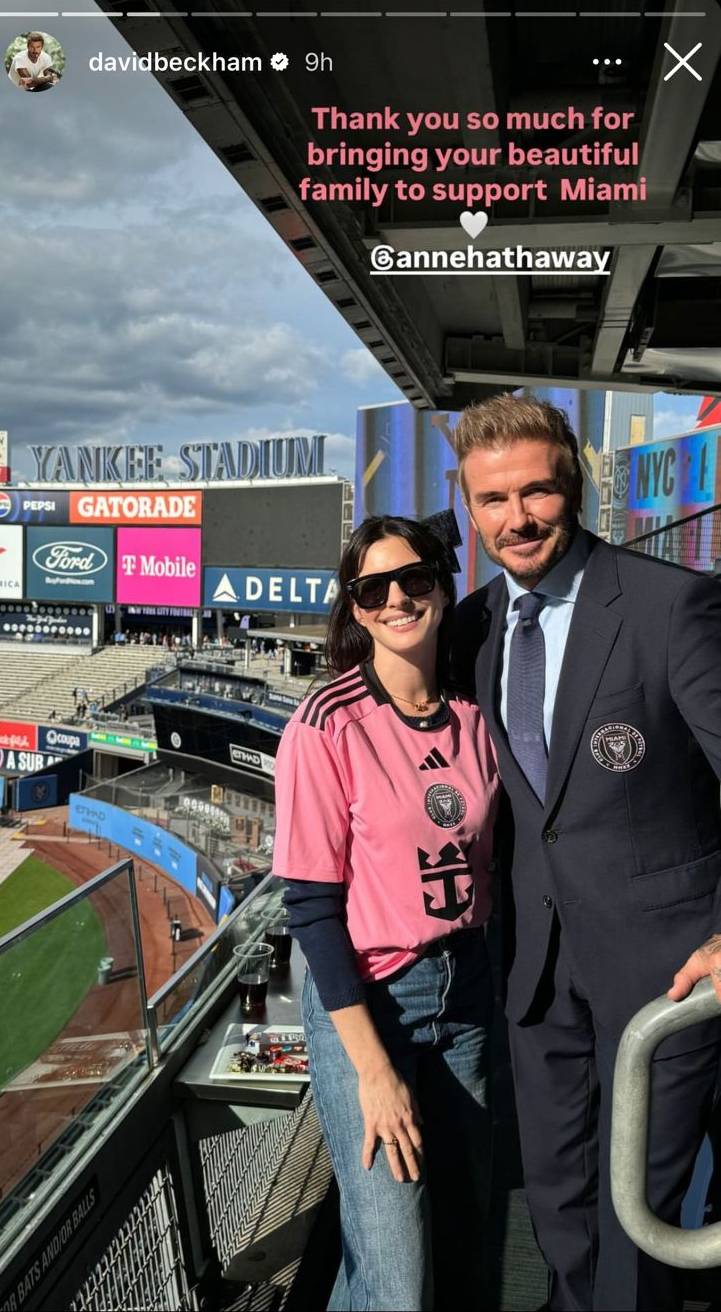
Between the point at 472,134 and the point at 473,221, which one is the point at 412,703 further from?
the point at 473,221

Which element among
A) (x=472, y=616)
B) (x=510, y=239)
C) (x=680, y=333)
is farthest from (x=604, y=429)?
(x=472, y=616)

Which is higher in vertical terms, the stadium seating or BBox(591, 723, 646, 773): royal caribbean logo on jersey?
BBox(591, 723, 646, 773): royal caribbean logo on jersey

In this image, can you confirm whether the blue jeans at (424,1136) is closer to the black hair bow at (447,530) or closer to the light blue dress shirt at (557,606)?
the light blue dress shirt at (557,606)

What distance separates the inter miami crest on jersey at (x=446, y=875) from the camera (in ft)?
5.77

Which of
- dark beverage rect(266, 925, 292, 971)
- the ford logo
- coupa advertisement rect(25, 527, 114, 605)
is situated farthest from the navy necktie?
the ford logo

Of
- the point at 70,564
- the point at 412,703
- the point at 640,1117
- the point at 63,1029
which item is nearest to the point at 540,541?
the point at 412,703

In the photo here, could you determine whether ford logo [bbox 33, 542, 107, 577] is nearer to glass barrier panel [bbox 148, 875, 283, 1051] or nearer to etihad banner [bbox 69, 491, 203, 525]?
etihad banner [bbox 69, 491, 203, 525]

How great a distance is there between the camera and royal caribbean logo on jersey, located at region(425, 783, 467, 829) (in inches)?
69.5

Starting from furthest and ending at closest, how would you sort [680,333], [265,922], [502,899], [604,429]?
1. [604,429]
2. [680,333]
3. [265,922]
4. [502,899]

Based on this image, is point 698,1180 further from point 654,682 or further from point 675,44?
point 675,44

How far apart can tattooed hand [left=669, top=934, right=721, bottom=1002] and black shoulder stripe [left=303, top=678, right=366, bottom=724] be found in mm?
781

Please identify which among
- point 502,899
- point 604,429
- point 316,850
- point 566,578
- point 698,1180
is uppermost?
point 604,429

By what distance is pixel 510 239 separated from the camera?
369 cm

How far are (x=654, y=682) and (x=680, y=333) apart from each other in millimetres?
4185
